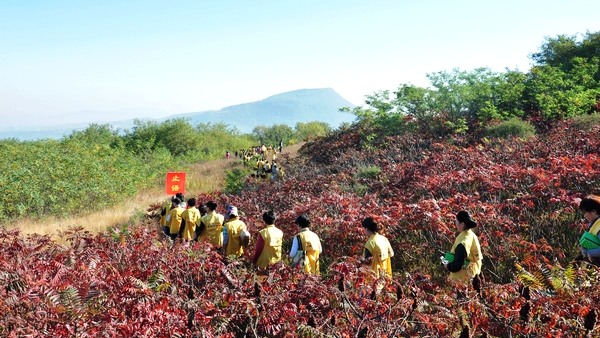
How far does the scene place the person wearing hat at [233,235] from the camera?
27.2ft

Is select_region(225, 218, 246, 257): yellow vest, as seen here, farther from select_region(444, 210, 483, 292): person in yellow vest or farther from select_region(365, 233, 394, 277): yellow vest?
select_region(444, 210, 483, 292): person in yellow vest

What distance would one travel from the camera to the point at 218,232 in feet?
30.0

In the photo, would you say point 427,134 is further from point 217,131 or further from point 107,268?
point 217,131

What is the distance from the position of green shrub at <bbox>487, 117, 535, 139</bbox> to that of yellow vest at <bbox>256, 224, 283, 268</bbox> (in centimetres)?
1259

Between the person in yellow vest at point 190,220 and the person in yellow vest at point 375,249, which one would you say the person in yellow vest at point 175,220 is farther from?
the person in yellow vest at point 375,249

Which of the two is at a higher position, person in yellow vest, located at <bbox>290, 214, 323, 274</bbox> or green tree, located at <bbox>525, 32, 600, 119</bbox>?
green tree, located at <bbox>525, 32, 600, 119</bbox>

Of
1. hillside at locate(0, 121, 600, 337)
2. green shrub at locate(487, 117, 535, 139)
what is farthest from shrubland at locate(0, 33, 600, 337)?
green shrub at locate(487, 117, 535, 139)

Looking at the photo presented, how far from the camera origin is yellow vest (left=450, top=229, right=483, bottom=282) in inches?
230

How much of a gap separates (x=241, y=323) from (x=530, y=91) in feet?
66.0

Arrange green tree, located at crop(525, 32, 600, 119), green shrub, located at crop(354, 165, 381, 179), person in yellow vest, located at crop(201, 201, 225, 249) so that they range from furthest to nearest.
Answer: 1. green tree, located at crop(525, 32, 600, 119)
2. green shrub, located at crop(354, 165, 381, 179)
3. person in yellow vest, located at crop(201, 201, 225, 249)

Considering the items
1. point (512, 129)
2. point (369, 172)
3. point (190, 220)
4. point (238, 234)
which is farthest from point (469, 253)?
point (512, 129)

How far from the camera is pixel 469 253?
585 centimetres

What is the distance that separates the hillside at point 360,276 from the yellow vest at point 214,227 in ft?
1.95

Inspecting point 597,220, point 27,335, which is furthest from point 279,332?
point 597,220
